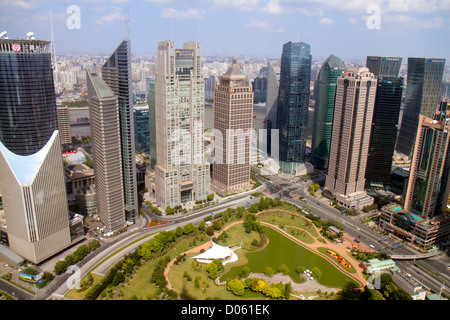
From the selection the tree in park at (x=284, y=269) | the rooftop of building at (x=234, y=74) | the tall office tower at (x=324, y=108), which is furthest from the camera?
the tall office tower at (x=324, y=108)

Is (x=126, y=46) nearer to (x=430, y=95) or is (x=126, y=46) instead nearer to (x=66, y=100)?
(x=430, y=95)

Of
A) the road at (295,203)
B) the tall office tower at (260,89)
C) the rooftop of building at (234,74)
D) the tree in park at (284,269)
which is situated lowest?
the road at (295,203)

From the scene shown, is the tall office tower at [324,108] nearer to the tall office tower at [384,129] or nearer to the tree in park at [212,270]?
the tall office tower at [384,129]

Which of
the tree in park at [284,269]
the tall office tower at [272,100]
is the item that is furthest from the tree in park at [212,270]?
the tall office tower at [272,100]

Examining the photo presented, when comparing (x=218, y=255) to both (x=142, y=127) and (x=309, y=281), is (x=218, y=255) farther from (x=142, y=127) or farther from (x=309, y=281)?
(x=142, y=127)

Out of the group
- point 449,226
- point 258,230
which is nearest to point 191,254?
point 258,230

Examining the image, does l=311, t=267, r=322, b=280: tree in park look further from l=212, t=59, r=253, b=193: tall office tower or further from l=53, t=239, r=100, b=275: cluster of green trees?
l=53, t=239, r=100, b=275: cluster of green trees

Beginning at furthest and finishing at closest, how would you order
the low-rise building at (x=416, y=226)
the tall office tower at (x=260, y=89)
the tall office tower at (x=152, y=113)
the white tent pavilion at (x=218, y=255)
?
the tall office tower at (x=260, y=89) → the tall office tower at (x=152, y=113) → the low-rise building at (x=416, y=226) → the white tent pavilion at (x=218, y=255)
